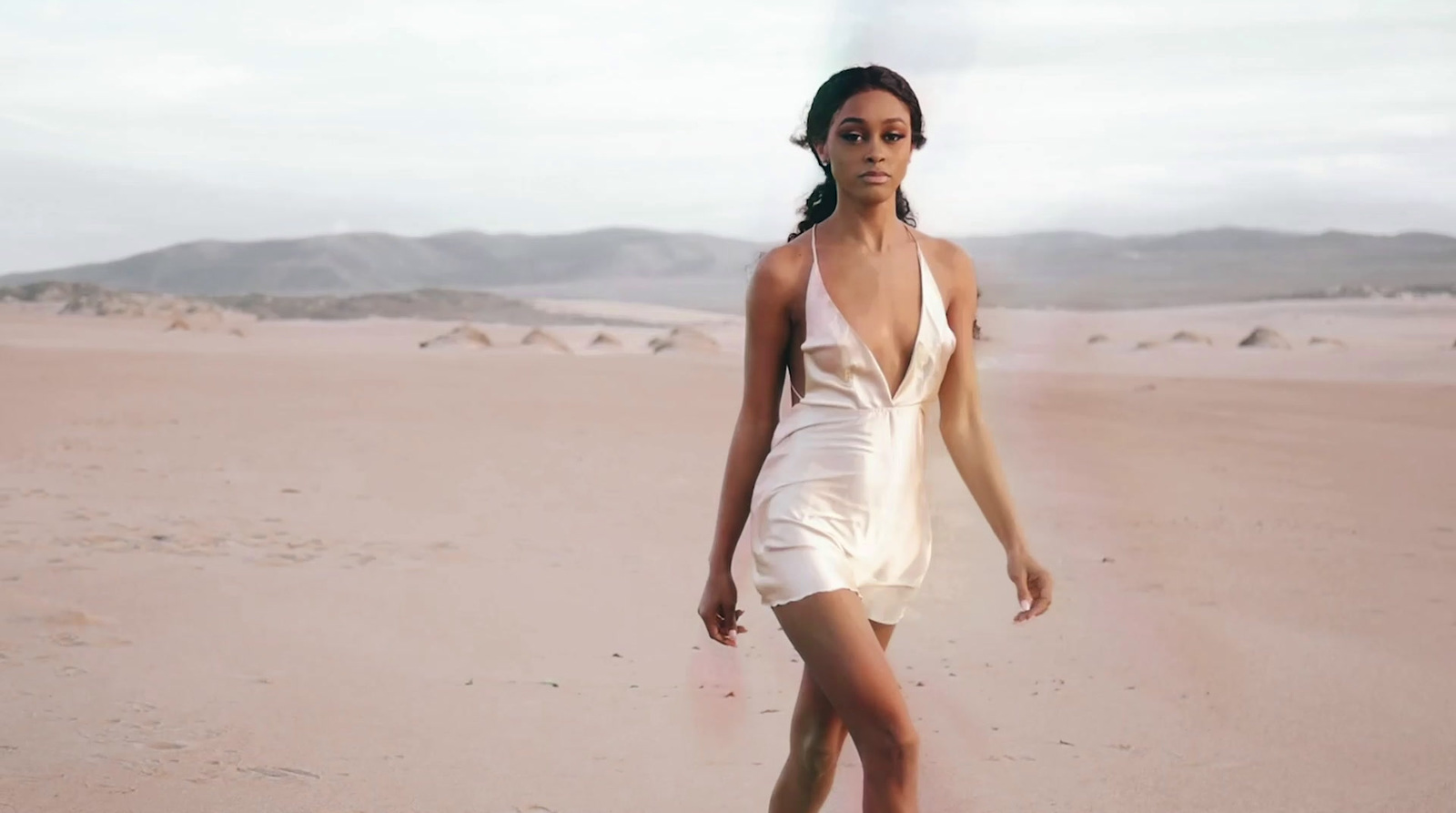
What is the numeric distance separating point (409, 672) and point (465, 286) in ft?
132

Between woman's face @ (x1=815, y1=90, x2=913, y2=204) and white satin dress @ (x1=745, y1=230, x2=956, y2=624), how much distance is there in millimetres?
164

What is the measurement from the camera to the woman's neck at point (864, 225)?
336cm

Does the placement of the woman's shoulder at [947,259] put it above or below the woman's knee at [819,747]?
above

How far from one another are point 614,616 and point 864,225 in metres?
4.01

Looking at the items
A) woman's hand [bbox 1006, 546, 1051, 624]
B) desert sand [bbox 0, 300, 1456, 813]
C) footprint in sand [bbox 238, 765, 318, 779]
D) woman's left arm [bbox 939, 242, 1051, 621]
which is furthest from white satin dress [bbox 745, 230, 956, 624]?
footprint in sand [bbox 238, 765, 318, 779]

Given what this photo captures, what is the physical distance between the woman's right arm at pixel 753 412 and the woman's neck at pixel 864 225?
0.40ft

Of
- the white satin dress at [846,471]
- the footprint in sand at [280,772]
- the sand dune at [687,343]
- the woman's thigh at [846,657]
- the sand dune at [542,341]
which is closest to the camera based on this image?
the woman's thigh at [846,657]

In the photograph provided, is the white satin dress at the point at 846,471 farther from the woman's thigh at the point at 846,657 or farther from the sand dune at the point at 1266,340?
A: the sand dune at the point at 1266,340

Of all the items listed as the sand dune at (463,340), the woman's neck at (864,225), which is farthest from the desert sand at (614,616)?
the sand dune at (463,340)

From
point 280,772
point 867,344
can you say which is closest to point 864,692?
point 867,344

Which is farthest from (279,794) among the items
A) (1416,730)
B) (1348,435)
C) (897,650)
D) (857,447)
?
(1348,435)

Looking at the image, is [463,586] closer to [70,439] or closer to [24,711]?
[24,711]

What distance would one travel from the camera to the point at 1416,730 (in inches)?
220

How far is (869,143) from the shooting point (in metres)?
3.28
